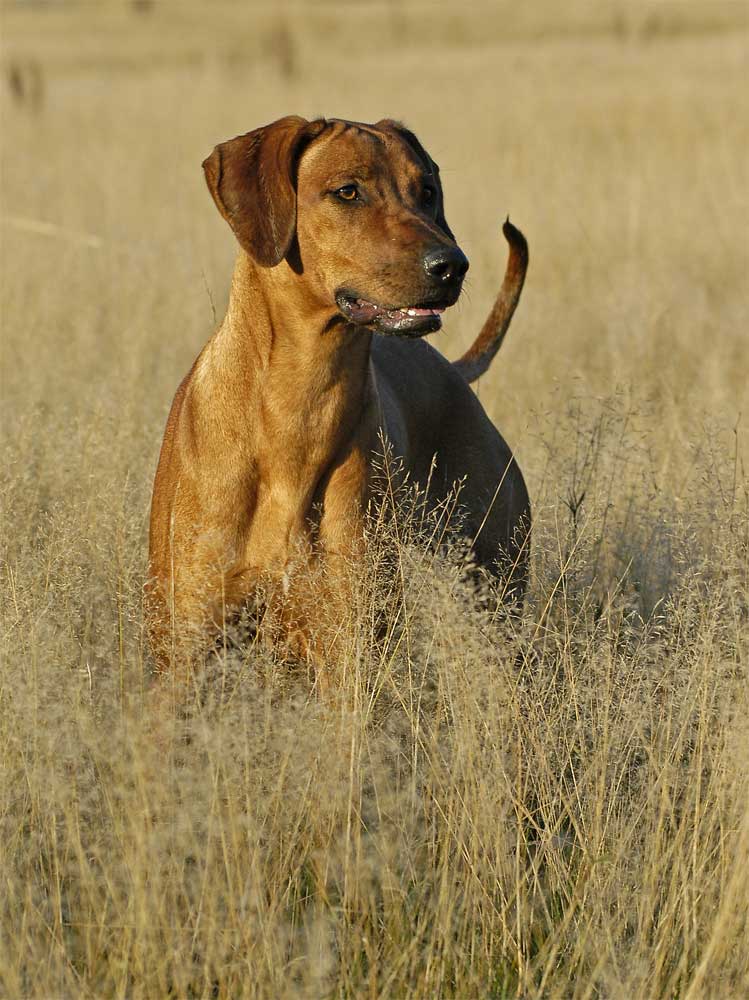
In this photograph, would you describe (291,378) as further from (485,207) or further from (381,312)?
(485,207)

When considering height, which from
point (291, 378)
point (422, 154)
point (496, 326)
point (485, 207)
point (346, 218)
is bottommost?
point (291, 378)

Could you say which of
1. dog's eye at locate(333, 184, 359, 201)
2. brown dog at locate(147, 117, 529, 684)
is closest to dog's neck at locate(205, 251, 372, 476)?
brown dog at locate(147, 117, 529, 684)

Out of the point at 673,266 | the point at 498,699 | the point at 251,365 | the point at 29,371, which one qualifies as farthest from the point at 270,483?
the point at 673,266

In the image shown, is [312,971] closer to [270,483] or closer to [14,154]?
[270,483]

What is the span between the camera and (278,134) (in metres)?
3.41

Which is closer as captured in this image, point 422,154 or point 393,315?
point 393,315

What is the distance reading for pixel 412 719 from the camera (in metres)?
3.09

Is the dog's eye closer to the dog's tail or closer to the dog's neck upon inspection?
the dog's neck

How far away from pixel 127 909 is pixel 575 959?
33.6 inches

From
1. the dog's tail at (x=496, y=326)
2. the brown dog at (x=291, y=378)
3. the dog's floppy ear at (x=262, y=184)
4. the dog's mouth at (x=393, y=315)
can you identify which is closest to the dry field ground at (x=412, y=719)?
the brown dog at (x=291, y=378)

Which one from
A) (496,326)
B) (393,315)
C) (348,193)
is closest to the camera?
(393,315)

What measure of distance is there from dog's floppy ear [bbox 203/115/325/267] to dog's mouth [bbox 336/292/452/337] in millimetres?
203

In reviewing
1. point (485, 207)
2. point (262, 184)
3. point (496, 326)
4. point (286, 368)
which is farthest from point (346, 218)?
point (485, 207)

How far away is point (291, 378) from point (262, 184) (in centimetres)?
49
